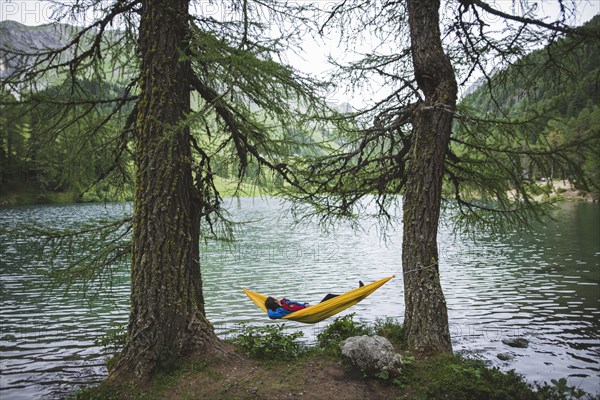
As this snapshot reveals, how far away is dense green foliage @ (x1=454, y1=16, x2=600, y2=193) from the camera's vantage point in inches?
169

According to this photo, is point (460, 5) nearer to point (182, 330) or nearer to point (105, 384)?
point (182, 330)

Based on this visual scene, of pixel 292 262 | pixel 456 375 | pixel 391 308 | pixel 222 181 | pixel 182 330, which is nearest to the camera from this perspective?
pixel 456 375

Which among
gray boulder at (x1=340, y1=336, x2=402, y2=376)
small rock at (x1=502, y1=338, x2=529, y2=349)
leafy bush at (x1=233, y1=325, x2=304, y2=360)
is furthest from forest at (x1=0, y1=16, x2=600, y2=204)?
small rock at (x1=502, y1=338, x2=529, y2=349)

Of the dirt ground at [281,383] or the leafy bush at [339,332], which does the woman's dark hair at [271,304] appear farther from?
the dirt ground at [281,383]

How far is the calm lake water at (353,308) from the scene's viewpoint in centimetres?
722

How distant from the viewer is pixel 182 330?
4895 millimetres

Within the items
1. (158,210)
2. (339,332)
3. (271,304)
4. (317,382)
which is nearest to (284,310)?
(271,304)

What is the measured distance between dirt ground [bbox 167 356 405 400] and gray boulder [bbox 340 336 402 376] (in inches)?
4.8

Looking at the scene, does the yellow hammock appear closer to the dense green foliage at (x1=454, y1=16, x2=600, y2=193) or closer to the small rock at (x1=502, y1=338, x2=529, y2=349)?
the dense green foliage at (x1=454, y1=16, x2=600, y2=193)

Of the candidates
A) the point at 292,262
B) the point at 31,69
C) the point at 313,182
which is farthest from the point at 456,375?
the point at 292,262

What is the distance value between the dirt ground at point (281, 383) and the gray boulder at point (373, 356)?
121 millimetres

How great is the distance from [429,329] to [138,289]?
11.6 feet

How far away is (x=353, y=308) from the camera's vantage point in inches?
461

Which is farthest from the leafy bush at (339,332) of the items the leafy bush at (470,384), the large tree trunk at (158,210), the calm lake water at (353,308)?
the large tree trunk at (158,210)
